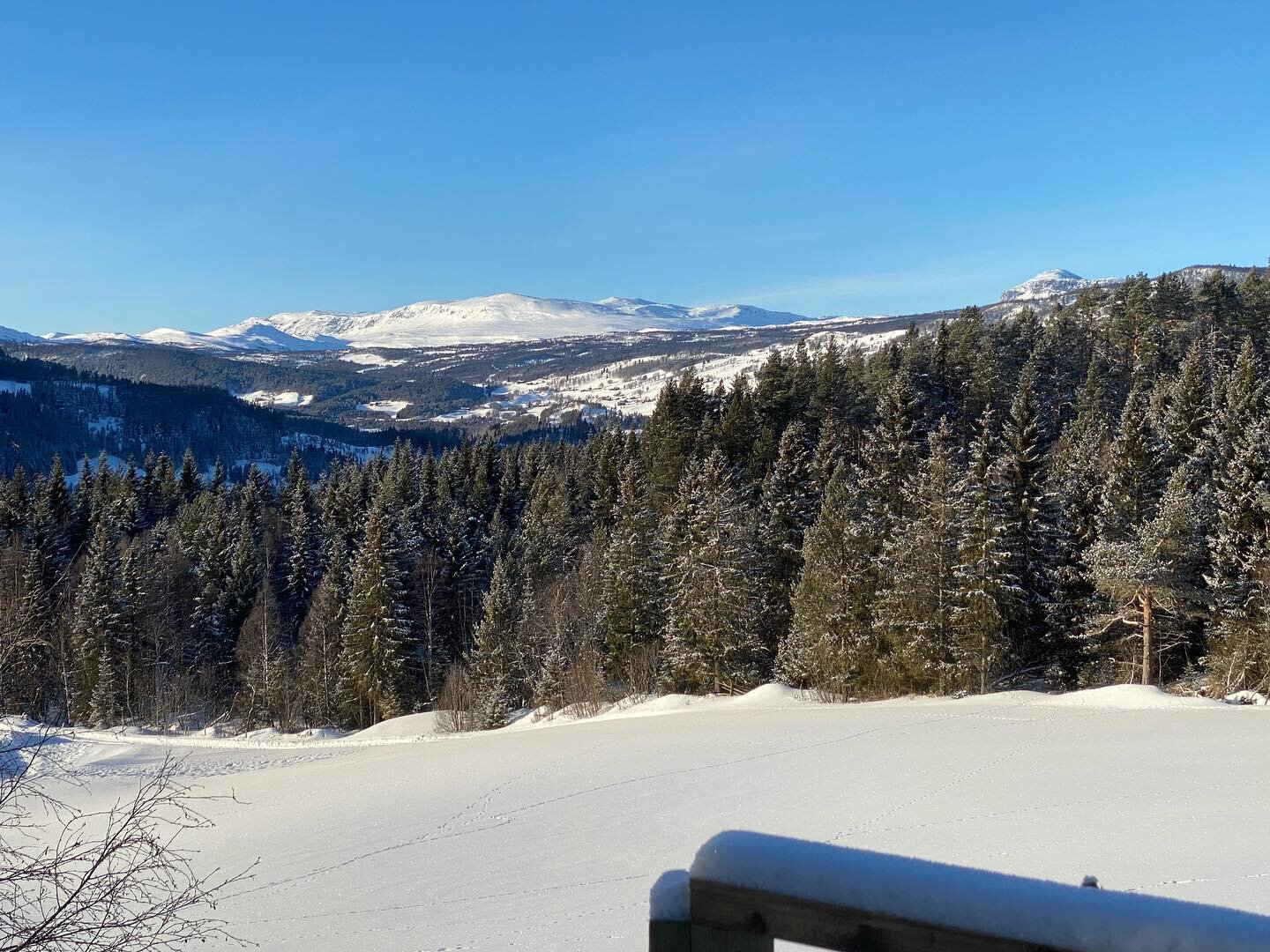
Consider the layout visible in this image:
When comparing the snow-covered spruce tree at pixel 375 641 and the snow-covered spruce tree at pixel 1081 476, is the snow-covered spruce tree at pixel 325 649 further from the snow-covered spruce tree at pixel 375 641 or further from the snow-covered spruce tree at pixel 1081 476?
the snow-covered spruce tree at pixel 1081 476

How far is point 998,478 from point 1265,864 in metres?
23.0

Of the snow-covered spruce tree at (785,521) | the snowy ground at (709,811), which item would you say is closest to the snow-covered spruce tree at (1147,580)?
the snowy ground at (709,811)

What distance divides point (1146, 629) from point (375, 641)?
115 feet

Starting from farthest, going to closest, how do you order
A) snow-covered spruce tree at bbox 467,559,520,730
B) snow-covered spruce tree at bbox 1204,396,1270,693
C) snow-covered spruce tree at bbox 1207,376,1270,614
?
snow-covered spruce tree at bbox 467,559,520,730 → snow-covered spruce tree at bbox 1207,376,1270,614 → snow-covered spruce tree at bbox 1204,396,1270,693

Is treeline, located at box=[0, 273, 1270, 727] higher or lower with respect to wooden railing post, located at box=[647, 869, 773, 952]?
lower

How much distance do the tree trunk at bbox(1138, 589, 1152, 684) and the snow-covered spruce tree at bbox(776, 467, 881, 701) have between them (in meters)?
8.75

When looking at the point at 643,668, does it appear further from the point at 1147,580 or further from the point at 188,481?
the point at 188,481

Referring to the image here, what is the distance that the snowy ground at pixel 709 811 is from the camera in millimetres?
10148

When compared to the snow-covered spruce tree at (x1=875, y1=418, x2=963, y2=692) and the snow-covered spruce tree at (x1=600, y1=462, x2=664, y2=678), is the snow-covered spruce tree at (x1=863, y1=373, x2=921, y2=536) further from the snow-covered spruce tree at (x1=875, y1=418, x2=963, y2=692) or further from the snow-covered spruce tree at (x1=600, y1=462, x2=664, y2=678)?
the snow-covered spruce tree at (x1=600, y1=462, x2=664, y2=678)

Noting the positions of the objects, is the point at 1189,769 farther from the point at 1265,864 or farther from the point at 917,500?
the point at 917,500

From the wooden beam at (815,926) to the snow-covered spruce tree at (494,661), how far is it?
38.0m

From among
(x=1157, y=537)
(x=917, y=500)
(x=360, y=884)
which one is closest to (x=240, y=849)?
(x=360, y=884)

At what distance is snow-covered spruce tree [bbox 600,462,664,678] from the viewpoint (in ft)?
134

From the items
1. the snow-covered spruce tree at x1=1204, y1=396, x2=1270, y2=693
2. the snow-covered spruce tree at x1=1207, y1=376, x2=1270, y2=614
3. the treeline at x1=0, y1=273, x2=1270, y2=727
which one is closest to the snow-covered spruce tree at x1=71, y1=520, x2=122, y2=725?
the treeline at x1=0, y1=273, x2=1270, y2=727
